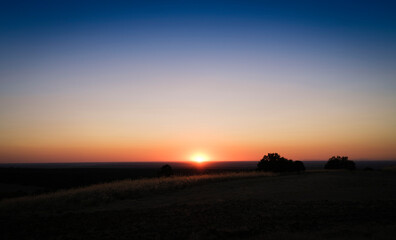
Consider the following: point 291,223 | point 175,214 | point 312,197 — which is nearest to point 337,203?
point 312,197

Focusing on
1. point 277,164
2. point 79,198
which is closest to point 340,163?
point 277,164

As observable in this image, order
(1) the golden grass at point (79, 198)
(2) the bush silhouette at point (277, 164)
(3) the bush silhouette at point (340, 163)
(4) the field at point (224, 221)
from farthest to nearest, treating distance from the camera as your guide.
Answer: (3) the bush silhouette at point (340, 163) → (2) the bush silhouette at point (277, 164) → (1) the golden grass at point (79, 198) → (4) the field at point (224, 221)

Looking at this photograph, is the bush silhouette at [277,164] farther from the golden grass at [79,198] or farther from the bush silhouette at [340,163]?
the golden grass at [79,198]

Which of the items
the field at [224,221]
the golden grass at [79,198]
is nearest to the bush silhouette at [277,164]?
the golden grass at [79,198]

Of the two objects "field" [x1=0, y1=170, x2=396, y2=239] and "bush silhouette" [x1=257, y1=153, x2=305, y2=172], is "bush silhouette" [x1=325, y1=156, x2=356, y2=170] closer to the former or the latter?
"bush silhouette" [x1=257, y1=153, x2=305, y2=172]

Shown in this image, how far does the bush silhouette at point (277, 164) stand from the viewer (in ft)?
148

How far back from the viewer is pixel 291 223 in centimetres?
1125

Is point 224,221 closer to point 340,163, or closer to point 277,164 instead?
point 277,164

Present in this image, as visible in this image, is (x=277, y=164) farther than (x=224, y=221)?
Yes

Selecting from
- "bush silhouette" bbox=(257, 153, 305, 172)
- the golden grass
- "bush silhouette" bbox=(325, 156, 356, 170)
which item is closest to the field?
the golden grass

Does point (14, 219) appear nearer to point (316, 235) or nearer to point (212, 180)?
point (316, 235)

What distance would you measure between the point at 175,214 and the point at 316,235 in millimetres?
6374

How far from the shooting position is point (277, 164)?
4559 centimetres

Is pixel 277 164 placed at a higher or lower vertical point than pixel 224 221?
higher
